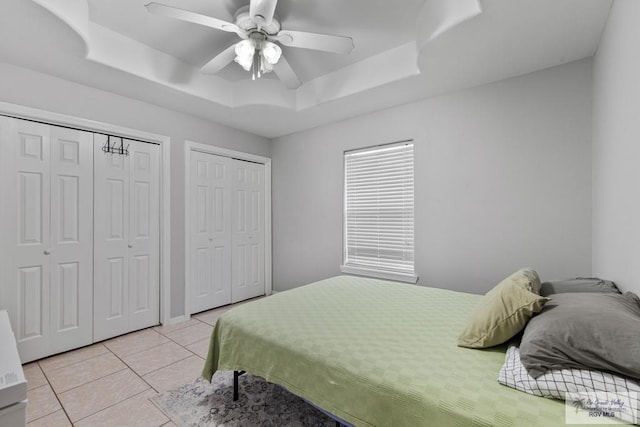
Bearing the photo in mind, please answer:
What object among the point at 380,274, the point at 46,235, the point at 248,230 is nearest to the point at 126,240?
the point at 46,235

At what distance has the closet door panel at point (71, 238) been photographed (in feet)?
8.63

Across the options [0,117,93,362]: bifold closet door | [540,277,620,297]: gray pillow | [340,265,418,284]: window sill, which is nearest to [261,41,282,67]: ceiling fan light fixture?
[0,117,93,362]: bifold closet door

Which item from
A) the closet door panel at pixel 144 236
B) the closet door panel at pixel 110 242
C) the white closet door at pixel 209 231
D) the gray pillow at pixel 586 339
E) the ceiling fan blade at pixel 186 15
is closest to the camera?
the gray pillow at pixel 586 339

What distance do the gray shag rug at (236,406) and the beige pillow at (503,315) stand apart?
1.02 m

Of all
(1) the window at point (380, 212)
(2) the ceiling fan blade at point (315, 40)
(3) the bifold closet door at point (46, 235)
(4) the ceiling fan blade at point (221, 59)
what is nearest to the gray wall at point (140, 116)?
(3) the bifold closet door at point (46, 235)

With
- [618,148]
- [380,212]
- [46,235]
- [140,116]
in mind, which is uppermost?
[140,116]

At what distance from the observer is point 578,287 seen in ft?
5.42

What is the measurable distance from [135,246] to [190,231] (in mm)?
607

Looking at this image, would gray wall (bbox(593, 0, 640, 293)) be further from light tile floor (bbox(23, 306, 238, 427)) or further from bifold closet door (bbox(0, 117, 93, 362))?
bifold closet door (bbox(0, 117, 93, 362))

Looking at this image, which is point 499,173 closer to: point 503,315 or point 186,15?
point 503,315

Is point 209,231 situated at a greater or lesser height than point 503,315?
greater

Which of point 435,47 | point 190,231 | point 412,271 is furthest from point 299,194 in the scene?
point 435,47

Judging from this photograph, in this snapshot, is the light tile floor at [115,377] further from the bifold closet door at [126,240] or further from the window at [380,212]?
the window at [380,212]

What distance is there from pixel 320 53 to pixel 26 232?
10.1ft
